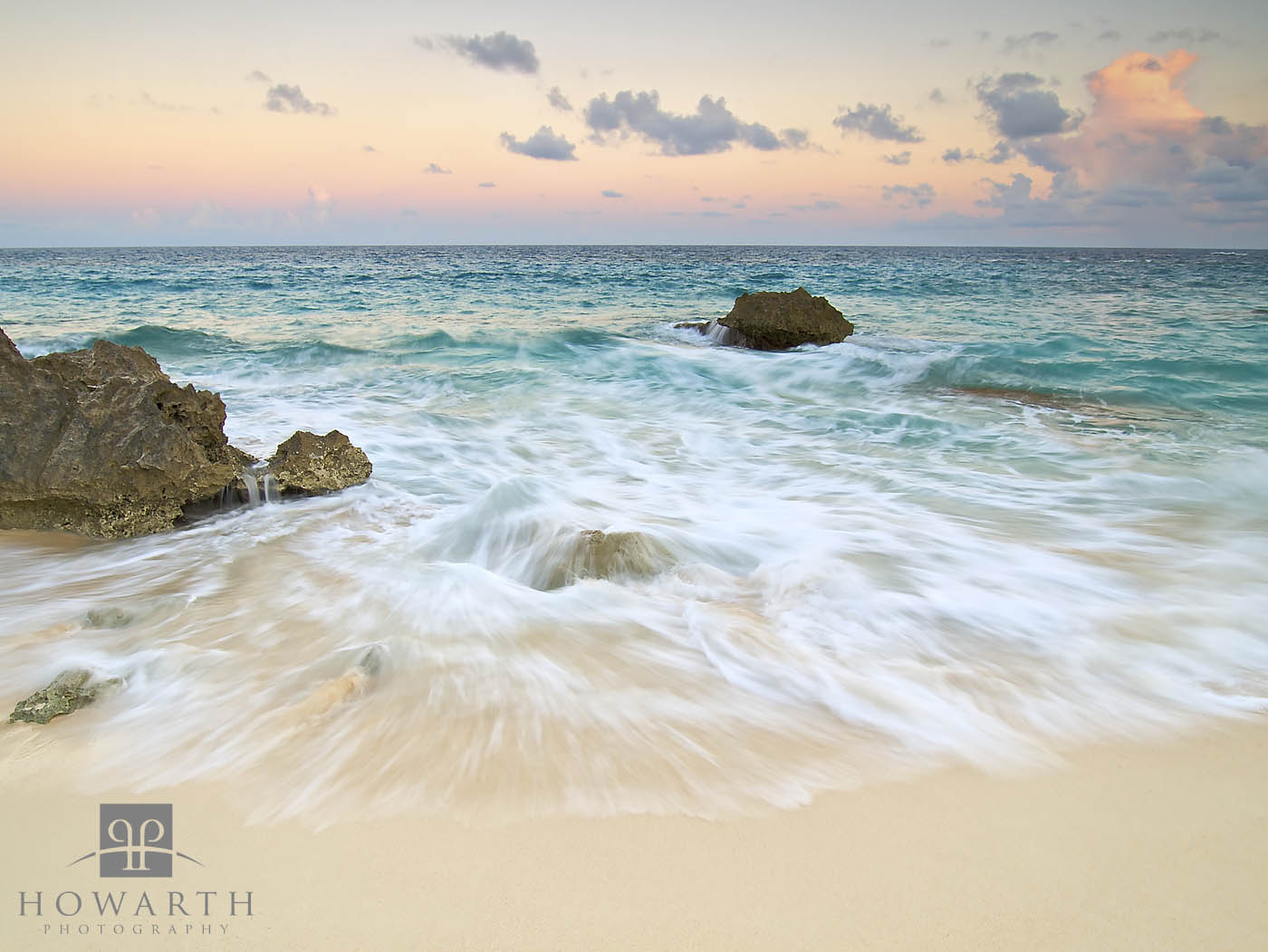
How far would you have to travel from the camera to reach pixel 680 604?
3.18 meters

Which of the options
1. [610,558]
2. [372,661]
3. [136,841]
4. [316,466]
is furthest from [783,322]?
[136,841]

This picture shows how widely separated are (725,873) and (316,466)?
394 cm

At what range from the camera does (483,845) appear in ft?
5.70

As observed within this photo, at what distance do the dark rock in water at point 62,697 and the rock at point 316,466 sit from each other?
2237 millimetres

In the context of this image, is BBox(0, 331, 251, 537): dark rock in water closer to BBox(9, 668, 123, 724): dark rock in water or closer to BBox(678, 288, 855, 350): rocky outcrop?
BBox(9, 668, 123, 724): dark rock in water

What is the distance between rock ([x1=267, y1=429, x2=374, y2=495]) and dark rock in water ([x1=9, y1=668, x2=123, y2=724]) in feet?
7.34

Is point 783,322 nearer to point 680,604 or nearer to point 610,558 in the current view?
point 610,558

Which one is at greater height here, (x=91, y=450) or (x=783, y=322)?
(x=783, y=322)

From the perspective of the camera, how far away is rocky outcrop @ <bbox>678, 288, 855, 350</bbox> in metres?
12.3

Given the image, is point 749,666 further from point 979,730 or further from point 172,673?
point 172,673

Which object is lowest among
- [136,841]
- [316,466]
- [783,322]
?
[136,841]

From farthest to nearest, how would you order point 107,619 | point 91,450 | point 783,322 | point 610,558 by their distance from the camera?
point 783,322
point 91,450
point 610,558
point 107,619

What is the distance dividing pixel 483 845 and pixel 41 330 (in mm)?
17581

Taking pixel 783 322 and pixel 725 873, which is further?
pixel 783 322
